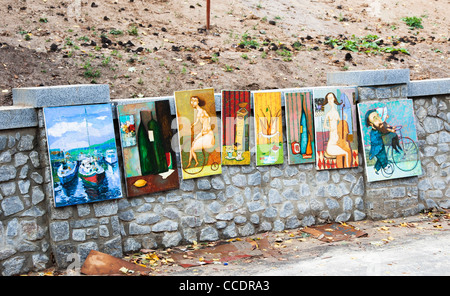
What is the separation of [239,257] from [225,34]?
270 inches

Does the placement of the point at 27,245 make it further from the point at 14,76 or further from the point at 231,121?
the point at 14,76

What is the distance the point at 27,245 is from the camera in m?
5.79

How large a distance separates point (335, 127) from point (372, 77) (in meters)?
0.93

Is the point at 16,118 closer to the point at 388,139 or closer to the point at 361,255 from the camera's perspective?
the point at 361,255

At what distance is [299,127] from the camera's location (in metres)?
7.23

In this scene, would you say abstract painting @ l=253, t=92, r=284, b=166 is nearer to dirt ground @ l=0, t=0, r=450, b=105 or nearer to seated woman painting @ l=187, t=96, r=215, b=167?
seated woman painting @ l=187, t=96, r=215, b=167

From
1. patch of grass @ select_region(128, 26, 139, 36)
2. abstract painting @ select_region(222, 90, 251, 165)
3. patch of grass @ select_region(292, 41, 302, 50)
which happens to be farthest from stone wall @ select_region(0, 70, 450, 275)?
patch of grass @ select_region(128, 26, 139, 36)

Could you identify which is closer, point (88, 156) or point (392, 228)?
point (88, 156)

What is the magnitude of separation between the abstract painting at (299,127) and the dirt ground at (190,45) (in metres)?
2.44

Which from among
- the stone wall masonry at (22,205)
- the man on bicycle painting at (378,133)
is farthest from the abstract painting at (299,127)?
the stone wall masonry at (22,205)

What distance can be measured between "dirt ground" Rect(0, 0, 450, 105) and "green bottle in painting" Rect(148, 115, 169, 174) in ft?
7.97

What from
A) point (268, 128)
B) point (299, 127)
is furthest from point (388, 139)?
point (268, 128)

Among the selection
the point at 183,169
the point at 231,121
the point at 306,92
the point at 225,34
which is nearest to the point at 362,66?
the point at 225,34

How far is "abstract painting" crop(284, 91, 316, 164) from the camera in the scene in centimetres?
718
